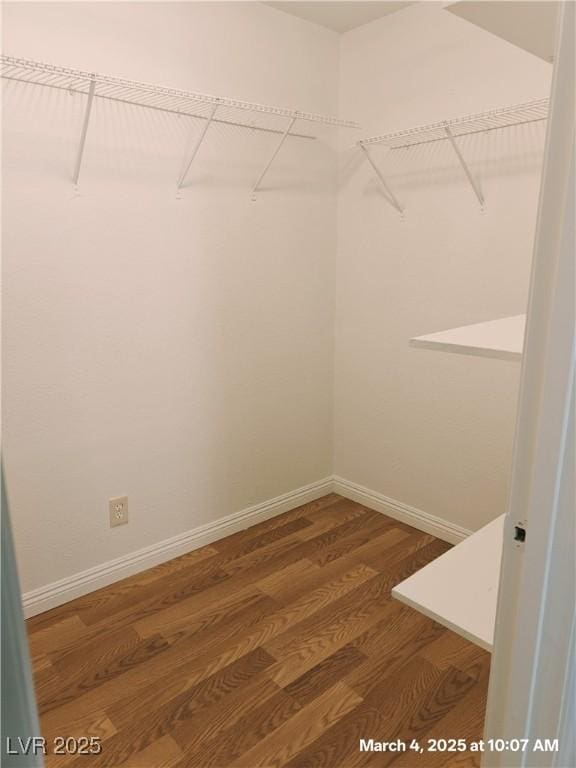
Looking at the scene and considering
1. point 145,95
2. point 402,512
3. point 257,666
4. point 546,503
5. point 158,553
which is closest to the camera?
point 546,503

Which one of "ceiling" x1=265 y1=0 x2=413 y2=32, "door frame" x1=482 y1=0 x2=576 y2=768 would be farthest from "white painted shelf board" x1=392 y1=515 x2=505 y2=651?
"ceiling" x1=265 y1=0 x2=413 y2=32

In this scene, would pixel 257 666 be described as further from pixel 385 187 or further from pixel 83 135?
pixel 385 187

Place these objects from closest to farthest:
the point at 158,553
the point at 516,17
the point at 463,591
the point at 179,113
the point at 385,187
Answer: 1. the point at 516,17
2. the point at 463,591
3. the point at 179,113
4. the point at 158,553
5. the point at 385,187

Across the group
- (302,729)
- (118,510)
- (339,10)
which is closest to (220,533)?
(118,510)

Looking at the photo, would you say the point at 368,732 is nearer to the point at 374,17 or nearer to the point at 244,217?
the point at 244,217

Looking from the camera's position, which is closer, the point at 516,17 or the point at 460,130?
the point at 516,17

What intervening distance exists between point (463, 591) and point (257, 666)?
1017mm

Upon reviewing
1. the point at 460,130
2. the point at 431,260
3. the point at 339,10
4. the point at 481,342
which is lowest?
the point at 481,342

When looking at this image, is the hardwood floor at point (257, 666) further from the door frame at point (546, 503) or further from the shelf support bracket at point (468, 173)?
the shelf support bracket at point (468, 173)

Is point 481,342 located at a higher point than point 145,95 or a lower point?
lower

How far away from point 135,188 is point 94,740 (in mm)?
1846

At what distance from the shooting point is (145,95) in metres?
2.13

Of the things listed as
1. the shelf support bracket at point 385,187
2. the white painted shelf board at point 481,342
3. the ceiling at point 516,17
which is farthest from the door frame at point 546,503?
the shelf support bracket at point 385,187

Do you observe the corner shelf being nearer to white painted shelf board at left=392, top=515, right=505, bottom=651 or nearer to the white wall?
white painted shelf board at left=392, top=515, right=505, bottom=651
